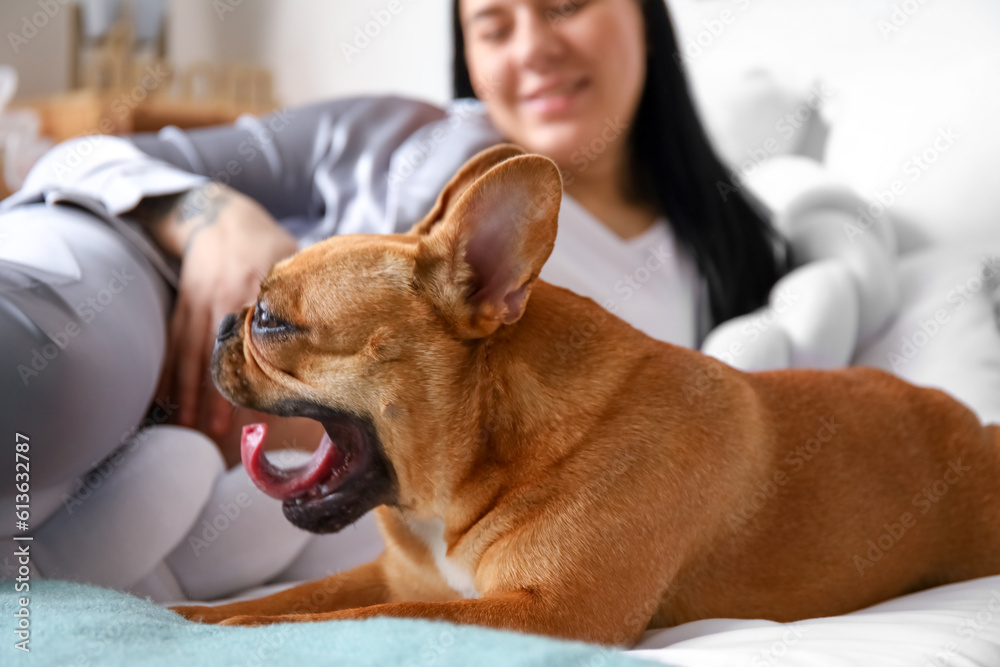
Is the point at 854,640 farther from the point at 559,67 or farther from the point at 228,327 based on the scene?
the point at 559,67

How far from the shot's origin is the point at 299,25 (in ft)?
12.6

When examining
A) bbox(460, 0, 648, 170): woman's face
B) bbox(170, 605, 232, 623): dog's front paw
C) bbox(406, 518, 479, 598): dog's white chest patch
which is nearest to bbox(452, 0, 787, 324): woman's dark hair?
bbox(460, 0, 648, 170): woman's face

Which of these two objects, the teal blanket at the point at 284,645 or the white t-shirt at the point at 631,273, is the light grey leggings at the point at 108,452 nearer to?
the teal blanket at the point at 284,645

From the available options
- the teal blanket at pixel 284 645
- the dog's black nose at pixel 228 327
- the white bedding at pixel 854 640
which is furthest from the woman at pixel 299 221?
the white bedding at pixel 854 640

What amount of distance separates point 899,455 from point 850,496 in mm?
120

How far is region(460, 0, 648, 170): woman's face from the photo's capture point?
1633 mm

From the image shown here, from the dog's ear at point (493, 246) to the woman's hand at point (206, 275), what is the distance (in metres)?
0.54

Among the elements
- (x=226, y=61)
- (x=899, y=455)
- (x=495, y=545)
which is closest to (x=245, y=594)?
(x=495, y=545)

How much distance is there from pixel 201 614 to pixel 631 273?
114 centimetres

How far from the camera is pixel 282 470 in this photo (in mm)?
995

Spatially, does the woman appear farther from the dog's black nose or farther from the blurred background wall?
the blurred background wall

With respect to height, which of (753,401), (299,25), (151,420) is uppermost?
(299,25)

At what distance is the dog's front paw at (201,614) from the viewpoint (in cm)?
89

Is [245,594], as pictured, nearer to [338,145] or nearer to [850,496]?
[850,496]
